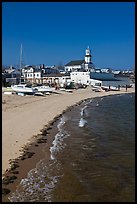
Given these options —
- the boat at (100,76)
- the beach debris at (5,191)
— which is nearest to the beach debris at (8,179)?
the beach debris at (5,191)

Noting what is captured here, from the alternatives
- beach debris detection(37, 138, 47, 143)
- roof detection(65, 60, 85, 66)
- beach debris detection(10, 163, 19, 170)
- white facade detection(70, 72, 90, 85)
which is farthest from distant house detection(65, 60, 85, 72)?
beach debris detection(10, 163, 19, 170)

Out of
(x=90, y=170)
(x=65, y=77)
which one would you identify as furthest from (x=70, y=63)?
(x=90, y=170)

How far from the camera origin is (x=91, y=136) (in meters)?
18.8

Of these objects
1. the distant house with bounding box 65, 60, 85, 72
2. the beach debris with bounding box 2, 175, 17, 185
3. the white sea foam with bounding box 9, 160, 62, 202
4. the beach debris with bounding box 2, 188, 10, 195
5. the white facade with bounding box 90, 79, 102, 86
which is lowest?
the white sea foam with bounding box 9, 160, 62, 202

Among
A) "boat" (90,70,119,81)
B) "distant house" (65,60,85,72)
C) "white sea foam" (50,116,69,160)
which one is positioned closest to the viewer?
"white sea foam" (50,116,69,160)

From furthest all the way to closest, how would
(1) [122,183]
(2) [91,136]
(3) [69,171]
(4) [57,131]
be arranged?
(4) [57,131] < (2) [91,136] < (3) [69,171] < (1) [122,183]

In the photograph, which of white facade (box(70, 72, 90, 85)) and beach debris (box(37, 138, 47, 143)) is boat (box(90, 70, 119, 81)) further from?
beach debris (box(37, 138, 47, 143))

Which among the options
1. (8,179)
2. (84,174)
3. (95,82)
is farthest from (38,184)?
(95,82)

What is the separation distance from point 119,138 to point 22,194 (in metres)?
10.1

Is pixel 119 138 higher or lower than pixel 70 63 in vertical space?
lower

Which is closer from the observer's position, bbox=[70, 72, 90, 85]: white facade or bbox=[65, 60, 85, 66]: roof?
bbox=[70, 72, 90, 85]: white facade

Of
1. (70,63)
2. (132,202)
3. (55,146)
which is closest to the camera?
(132,202)

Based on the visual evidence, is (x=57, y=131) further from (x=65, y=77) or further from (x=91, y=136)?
(x=65, y=77)

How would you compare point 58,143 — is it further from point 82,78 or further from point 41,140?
point 82,78
